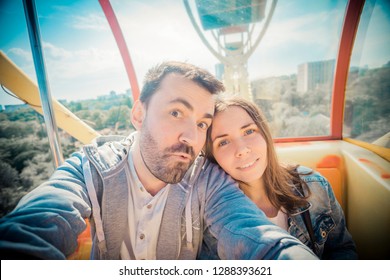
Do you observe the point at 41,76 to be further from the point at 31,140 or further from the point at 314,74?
the point at 314,74

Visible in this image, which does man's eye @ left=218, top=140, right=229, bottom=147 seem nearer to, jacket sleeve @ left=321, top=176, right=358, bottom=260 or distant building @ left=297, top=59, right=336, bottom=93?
jacket sleeve @ left=321, top=176, right=358, bottom=260

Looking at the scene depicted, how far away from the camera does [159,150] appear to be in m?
0.75

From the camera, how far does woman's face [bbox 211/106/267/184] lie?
A: 31.1 inches

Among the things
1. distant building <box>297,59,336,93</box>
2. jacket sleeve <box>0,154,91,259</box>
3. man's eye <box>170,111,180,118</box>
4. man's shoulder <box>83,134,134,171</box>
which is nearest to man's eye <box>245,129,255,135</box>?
man's eye <box>170,111,180,118</box>

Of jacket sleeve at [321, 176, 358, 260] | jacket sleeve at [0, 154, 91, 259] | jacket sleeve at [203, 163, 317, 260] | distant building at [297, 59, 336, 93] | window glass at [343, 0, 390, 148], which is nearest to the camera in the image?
jacket sleeve at [0, 154, 91, 259]

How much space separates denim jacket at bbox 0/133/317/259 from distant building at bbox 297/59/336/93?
1.07 m

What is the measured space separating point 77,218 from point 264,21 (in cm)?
138

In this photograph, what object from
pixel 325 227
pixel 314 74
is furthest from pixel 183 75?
pixel 314 74

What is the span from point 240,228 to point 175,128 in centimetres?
44

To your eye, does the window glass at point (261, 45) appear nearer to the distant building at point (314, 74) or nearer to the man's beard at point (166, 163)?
the distant building at point (314, 74)

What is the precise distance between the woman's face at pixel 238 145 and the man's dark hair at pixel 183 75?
5.3 inches

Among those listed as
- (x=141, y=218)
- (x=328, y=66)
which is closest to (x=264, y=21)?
(x=328, y=66)

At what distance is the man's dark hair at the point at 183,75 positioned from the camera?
0.81 m
